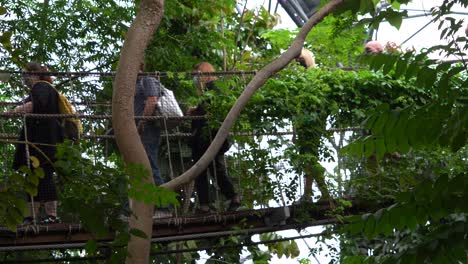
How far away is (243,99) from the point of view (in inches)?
308

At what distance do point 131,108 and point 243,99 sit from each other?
4.01 ft

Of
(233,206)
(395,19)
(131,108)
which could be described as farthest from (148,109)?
(395,19)

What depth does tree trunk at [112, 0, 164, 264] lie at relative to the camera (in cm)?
676

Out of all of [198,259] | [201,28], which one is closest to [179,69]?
[201,28]

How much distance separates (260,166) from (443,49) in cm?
622

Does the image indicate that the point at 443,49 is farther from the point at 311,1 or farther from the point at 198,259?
the point at 311,1

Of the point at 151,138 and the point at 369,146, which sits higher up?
the point at 151,138

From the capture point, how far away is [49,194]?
29.4ft

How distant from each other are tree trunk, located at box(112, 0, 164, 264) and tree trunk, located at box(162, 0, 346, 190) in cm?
46

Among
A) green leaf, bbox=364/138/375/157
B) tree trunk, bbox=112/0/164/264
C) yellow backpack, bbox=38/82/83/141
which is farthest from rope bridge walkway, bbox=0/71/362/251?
green leaf, bbox=364/138/375/157

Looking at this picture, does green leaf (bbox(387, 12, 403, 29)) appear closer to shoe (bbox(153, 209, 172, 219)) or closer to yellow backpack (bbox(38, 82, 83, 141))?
yellow backpack (bbox(38, 82, 83, 141))

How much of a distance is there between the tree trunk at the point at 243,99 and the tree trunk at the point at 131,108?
465 mm

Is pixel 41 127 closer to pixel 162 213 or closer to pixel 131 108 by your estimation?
pixel 162 213

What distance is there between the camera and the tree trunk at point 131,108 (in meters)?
6.76
